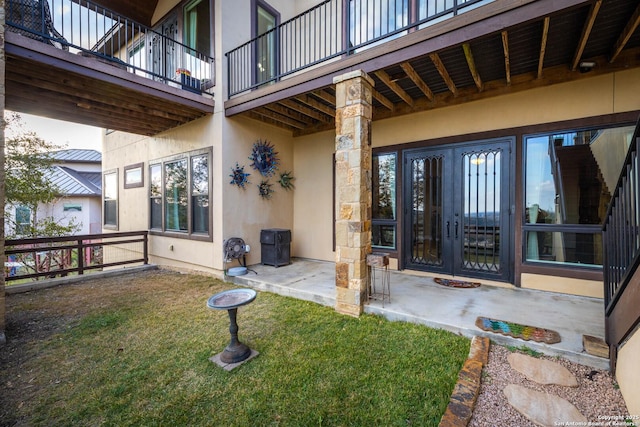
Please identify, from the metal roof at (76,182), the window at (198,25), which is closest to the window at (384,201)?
the window at (198,25)

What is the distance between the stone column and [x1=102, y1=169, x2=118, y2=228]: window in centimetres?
769

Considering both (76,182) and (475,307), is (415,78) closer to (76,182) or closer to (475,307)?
(475,307)

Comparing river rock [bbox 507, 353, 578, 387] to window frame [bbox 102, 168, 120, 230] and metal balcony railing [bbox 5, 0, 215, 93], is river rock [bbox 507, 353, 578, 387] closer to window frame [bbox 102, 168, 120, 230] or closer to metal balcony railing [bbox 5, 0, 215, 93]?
metal balcony railing [bbox 5, 0, 215, 93]

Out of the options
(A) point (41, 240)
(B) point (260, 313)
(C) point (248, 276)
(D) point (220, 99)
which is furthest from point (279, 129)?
(A) point (41, 240)

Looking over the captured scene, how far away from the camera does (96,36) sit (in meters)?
4.69

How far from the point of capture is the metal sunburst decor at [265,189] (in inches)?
229

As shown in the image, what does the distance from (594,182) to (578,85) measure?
1.33m

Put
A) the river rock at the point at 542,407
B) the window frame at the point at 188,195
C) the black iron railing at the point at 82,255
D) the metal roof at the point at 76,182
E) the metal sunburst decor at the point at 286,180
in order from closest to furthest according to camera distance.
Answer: the river rock at the point at 542,407
the window frame at the point at 188,195
the black iron railing at the point at 82,255
the metal sunburst decor at the point at 286,180
the metal roof at the point at 76,182

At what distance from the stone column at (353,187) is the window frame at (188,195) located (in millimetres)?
3074

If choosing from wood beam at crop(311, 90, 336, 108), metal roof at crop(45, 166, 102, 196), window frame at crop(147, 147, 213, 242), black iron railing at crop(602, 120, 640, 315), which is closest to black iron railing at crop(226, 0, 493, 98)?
wood beam at crop(311, 90, 336, 108)

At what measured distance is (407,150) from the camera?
4.99 metres

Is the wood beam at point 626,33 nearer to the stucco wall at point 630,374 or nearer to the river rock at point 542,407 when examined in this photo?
the stucco wall at point 630,374

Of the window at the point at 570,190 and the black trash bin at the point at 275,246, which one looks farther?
the black trash bin at the point at 275,246

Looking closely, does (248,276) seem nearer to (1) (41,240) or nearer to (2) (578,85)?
(1) (41,240)
